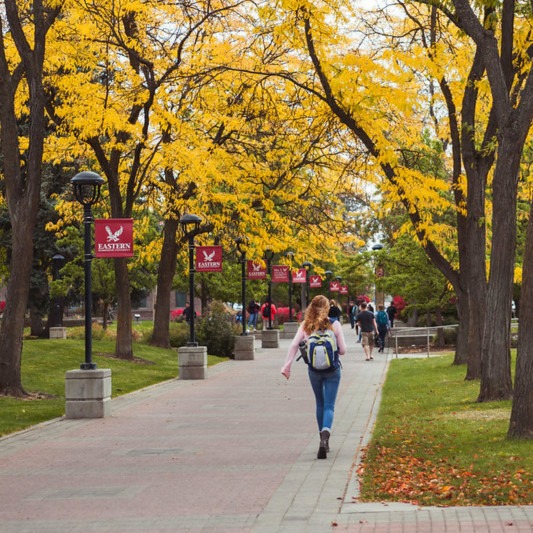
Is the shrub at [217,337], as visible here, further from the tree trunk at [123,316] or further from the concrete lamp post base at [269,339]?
the tree trunk at [123,316]

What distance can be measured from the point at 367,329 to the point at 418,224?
1451 cm

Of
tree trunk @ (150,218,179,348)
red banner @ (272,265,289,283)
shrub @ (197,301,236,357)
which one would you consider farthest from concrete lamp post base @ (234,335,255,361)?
red banner @ (272,265,289,283)

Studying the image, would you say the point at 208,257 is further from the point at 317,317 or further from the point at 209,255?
the point at 317,317

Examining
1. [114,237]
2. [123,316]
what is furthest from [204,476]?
[123,316]

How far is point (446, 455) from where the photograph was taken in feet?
38.6

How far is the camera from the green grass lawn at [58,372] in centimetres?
1852

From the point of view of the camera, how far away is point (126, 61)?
3038 centimetres

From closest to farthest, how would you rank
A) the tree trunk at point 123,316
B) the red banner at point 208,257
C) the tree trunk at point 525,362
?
the tree trunk at point 525,362 < the red banner at point 208,257 < the tree trunk at point 123,316

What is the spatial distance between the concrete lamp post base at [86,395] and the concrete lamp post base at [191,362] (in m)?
8.70

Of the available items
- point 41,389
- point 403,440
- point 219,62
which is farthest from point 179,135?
point 403,440

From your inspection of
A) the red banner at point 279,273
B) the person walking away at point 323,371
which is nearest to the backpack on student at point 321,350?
the person walking away at point 323,371

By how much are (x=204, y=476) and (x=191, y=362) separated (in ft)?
51.2

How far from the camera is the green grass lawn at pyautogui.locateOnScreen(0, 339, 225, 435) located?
60.7ft

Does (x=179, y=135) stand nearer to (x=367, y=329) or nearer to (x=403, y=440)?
(x=367, y=329)
